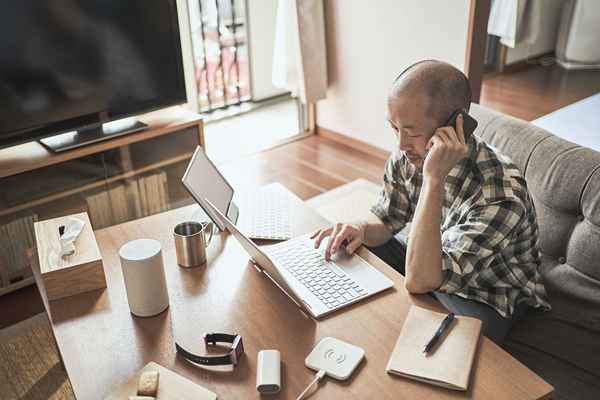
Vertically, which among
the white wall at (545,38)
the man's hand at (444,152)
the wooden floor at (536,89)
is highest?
the man's hand at (444,152)

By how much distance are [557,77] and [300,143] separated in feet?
6.90

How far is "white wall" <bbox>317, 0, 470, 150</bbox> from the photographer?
2803 mm

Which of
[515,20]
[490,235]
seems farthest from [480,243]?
[515,20]

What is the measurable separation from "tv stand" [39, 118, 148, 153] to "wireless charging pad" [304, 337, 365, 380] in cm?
163

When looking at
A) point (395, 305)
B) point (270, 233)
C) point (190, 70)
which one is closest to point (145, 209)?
point (190, 70)

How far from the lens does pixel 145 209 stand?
272cm

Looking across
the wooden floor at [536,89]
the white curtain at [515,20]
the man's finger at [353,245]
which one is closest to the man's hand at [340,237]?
the man's finger at [353,245]

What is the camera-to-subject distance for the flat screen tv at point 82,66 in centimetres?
213

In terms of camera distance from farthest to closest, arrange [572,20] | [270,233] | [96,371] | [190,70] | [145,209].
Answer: [572,20]
[190,70]
[145,209]
[270,233]
[96,371]

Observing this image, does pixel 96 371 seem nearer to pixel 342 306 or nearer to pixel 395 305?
pixel 342 306

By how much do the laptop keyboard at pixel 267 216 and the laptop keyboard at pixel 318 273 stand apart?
0.21ft

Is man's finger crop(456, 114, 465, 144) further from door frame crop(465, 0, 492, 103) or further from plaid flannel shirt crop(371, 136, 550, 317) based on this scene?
door frame crop(465, 0, 492, 103)

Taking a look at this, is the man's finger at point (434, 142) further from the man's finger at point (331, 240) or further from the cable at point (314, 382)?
the cable at point (314, 382)

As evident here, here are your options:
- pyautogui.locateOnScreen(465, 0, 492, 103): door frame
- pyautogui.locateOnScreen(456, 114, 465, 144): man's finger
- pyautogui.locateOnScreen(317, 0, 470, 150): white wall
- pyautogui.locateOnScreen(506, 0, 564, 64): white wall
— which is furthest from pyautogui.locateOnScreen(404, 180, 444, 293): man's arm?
pyautogui.locateOnScreen(506, 0, 564, 64): white wall
